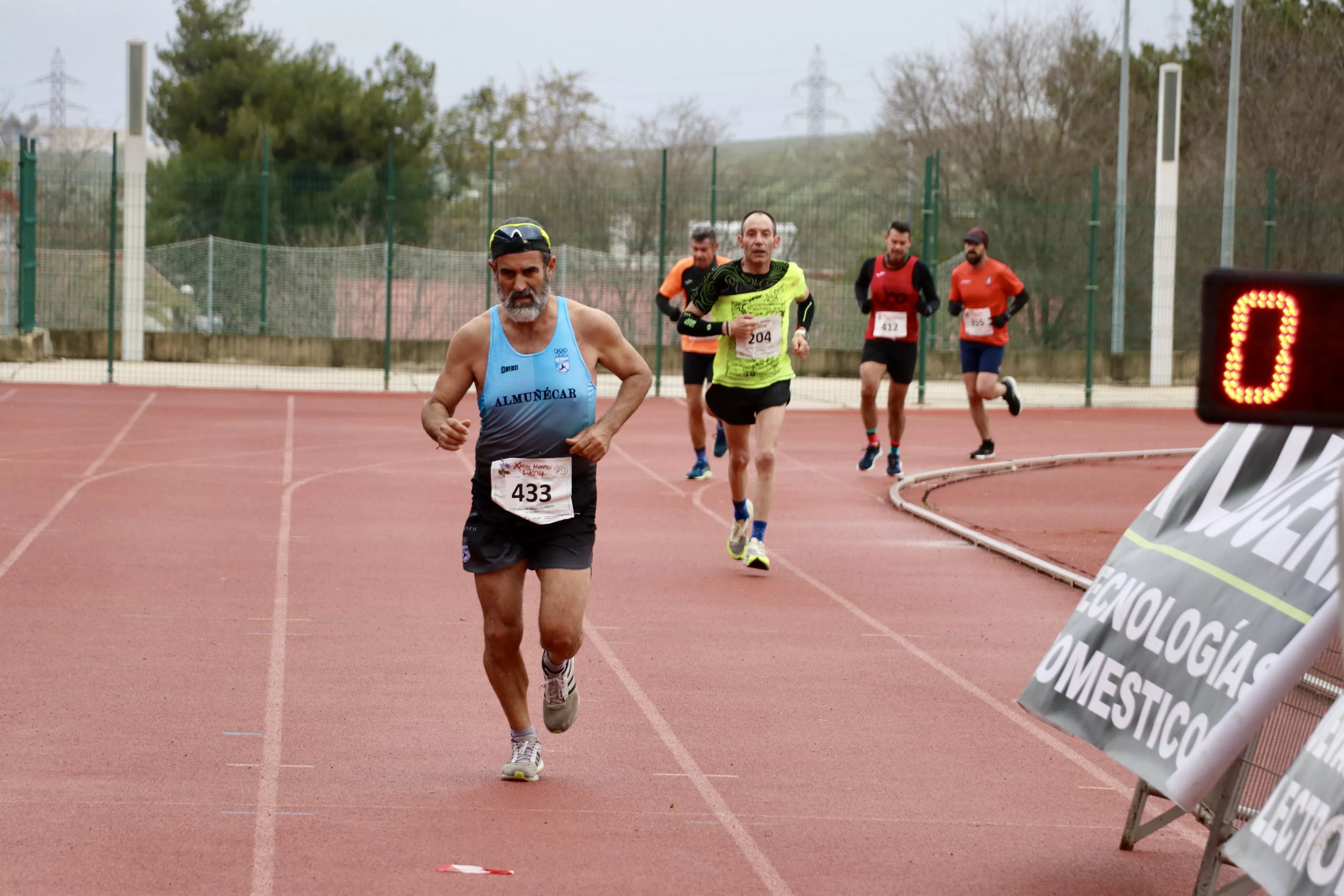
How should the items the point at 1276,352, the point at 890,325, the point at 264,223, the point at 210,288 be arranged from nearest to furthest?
the point at 1276,352
the point at 890,325
the point at 264,223
the point at 210,288

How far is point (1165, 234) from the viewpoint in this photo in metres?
25.6

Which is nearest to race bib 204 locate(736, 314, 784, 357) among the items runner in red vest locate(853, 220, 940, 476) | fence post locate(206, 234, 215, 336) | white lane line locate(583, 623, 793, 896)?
white lane line locate(583, 623, 793, 896)

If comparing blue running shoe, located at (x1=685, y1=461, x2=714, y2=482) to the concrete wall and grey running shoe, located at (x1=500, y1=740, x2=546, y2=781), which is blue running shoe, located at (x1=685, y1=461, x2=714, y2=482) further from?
the concrete wall

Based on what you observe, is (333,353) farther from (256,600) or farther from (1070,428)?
(256,600)

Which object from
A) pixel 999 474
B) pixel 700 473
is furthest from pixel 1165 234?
pixel 700 473

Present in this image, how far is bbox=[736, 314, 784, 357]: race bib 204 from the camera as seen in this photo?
1021 cm

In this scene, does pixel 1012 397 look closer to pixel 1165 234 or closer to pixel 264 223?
pixel 1165 234

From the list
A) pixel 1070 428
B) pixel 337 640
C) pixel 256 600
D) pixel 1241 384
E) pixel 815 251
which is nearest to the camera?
pixel 1241 384

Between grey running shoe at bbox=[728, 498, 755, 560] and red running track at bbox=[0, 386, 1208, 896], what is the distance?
14 centimetres

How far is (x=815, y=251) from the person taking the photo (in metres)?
27.2

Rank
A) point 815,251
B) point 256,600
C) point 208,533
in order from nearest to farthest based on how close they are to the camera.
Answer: point 256,600 < point 208,533 < point 815,251

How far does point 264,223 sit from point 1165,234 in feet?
45.6

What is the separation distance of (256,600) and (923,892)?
505 centimetres

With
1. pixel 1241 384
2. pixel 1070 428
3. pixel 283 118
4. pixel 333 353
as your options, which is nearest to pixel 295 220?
pixel 333 353
